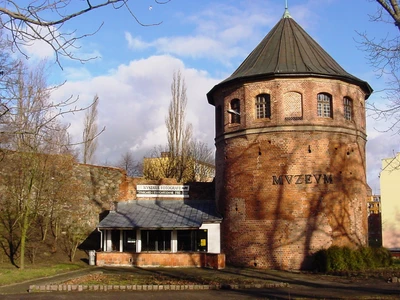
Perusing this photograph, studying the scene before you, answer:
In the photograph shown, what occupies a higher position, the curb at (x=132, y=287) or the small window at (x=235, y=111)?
the small window at (x=235, y=111)

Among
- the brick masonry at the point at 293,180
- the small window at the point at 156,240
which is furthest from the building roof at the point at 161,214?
the brick masonry at the point at 293,180

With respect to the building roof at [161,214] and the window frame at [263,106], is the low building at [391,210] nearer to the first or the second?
the building roof at [161,214]

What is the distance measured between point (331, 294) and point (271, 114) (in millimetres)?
10938

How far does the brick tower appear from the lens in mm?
23056

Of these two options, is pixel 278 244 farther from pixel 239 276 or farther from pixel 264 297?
pixel 264 297

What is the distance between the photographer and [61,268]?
22.6 m

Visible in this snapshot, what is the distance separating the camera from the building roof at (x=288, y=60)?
24188 mm

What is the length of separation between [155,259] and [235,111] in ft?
27.2

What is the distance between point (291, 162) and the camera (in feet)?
77.2

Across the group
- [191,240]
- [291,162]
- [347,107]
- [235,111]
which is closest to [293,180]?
[291,162]

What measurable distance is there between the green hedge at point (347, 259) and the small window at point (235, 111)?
750 centimetres

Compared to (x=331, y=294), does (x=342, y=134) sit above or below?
above

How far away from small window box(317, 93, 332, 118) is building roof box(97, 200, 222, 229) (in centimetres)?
720

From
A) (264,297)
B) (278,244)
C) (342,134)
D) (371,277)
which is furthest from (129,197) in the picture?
(264,297)
